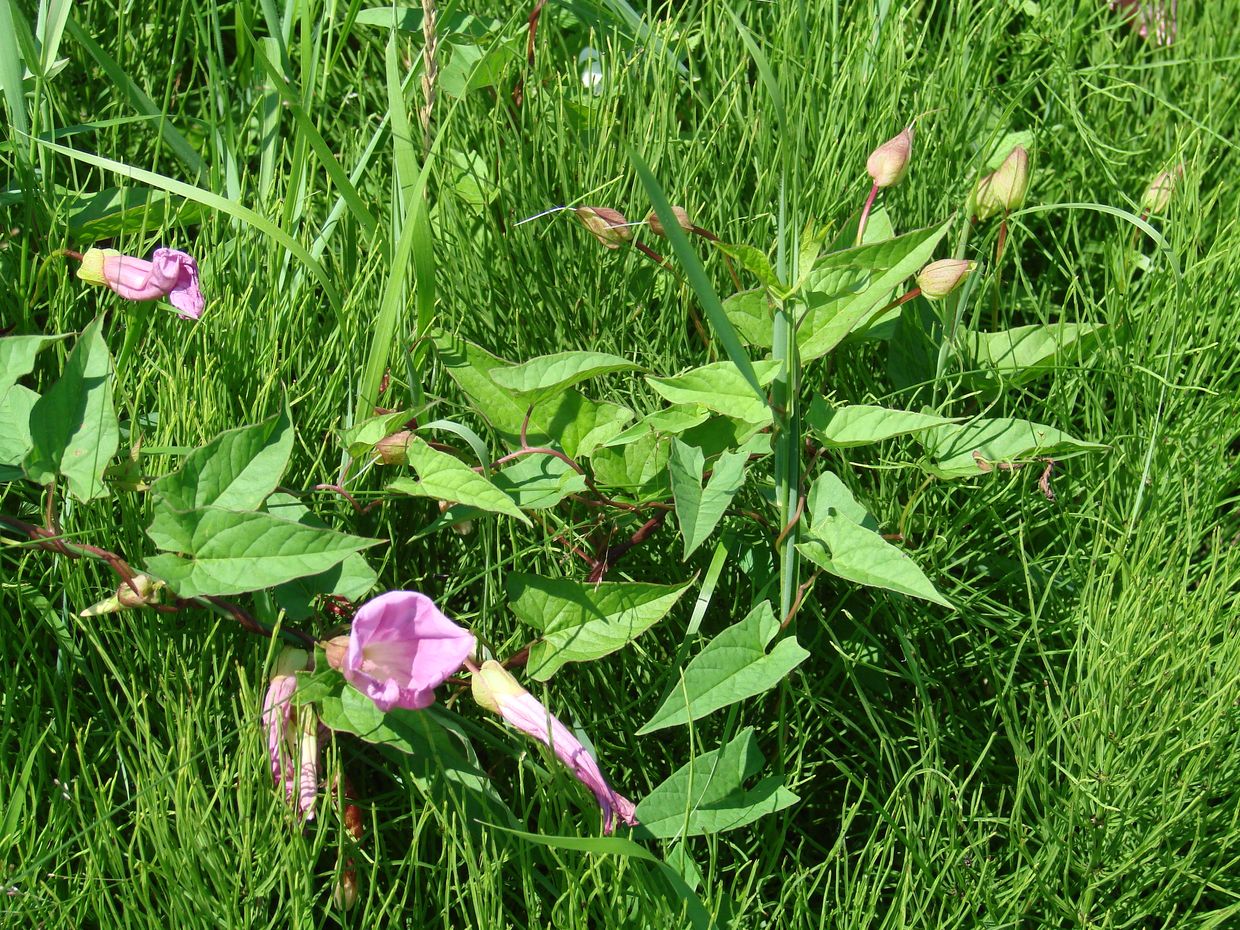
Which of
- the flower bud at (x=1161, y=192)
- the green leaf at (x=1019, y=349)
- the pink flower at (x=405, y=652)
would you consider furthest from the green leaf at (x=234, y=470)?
the flower bud at (x=1161, y=192)

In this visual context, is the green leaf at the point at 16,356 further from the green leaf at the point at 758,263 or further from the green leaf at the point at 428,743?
the green leaf at the point at 758,263

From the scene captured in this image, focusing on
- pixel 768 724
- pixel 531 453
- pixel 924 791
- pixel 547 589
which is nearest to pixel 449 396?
pixel 531 453

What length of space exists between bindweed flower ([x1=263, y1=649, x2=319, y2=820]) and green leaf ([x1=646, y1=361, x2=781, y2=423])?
0.37 metres

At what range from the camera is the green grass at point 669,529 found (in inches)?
36.2

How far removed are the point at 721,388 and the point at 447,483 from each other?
9.4 inches

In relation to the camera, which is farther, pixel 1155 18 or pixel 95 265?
pixel 1155 18

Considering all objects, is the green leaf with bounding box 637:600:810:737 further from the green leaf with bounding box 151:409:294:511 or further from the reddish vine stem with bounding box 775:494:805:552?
the green leaf with bounding box 151:409:294:511

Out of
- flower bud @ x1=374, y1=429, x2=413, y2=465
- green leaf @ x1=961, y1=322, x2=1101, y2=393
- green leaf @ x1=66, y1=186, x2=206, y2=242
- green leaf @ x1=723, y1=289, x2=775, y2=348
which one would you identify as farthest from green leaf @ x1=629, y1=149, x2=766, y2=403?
green leaf @ x1=66, y1=186, x2=206, y2=242

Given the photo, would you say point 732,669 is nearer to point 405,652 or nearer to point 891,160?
point 405,652

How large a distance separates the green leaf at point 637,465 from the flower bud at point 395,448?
0.50 feet

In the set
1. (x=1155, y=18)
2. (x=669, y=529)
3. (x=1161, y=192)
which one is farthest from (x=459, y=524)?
(x=1155, y=18)

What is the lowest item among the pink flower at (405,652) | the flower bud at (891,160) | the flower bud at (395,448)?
the pink flower at (405,652)

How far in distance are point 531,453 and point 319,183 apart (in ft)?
1.97

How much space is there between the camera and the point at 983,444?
1073mm
